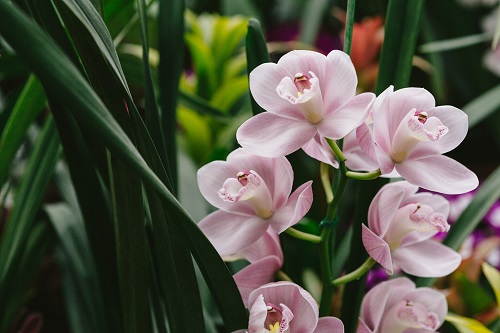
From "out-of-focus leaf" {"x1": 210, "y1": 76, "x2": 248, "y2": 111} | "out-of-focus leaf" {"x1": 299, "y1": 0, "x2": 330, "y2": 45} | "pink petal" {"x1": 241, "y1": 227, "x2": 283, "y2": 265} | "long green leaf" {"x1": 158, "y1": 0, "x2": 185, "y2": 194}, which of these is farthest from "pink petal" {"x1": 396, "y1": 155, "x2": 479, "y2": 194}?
"out-of-focus leaf" {"x1": 299, "y1": 0, "x2": 330, "y2": 45}

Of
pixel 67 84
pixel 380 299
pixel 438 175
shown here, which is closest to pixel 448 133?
pixel 438 175

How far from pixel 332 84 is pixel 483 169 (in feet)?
3.45

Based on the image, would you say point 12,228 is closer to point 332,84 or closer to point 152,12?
point 332,84

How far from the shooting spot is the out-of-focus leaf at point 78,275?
0.62 meters

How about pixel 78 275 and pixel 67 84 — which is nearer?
pixel 67 84

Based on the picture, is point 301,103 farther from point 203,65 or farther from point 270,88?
point 203,65

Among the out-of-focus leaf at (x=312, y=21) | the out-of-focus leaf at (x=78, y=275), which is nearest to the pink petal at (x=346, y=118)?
the out-of-focus leaf at (x=78, y=275)

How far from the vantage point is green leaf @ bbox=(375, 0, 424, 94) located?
477mm

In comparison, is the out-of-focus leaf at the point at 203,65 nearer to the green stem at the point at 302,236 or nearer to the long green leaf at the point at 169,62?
the long green leaf at the point at 169,62

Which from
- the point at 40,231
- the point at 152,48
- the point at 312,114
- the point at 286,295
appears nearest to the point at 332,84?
the point at 312,114

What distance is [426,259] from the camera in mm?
424

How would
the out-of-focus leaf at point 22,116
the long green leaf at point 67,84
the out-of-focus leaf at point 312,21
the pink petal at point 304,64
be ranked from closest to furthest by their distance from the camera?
1. the long green leaf at point 67,84
2. the pink petal at point 304,64
3. the out-of-focus leaf at point 22,116
4. the out-of-focus leaf at point 312,21

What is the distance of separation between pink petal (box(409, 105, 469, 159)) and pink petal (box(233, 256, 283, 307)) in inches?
4.6

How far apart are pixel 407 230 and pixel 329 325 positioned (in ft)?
0.27
